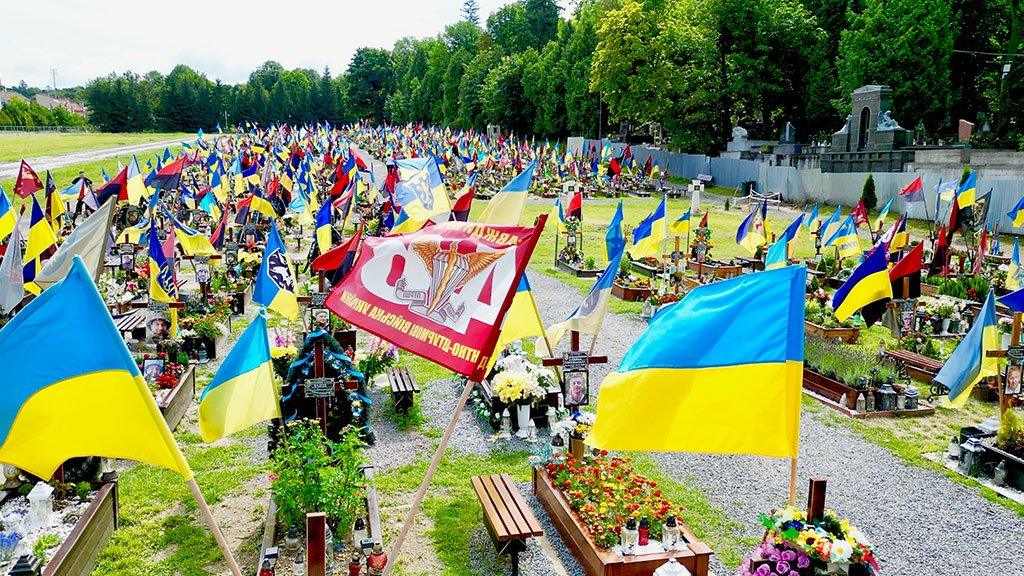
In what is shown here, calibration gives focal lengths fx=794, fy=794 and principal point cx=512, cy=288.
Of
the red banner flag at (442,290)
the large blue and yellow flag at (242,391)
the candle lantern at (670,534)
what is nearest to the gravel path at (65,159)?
the large blue and yellow flag at (242,391)

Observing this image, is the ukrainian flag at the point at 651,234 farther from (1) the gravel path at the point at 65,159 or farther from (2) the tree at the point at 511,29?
(2) the tree at the point at 511,29

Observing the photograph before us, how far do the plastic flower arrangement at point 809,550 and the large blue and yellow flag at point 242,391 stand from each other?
→ 15.5ft

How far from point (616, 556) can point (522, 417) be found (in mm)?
4437

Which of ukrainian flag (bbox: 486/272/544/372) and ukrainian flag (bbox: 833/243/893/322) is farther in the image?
ukrainian flag (bbox: 833/243/893/322)

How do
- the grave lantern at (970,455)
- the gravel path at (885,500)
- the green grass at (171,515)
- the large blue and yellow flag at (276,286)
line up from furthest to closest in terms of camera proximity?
the large blue and yellow flag at (276,286)
the grave lantern at (970,455)
the gravel path at (885,500)
the green grass at (171,515)

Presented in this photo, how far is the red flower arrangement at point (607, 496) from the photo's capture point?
819cm

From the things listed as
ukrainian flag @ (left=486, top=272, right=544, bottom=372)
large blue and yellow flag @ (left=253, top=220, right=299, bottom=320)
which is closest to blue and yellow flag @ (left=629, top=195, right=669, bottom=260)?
ukrainian flag @ (left=486, top=272, right=544, bottom=372)

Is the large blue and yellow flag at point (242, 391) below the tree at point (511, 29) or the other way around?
below

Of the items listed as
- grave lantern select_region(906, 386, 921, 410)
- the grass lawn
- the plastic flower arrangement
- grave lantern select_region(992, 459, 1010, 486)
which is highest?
the grass lawn

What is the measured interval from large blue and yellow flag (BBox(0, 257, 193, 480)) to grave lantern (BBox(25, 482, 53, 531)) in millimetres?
3806

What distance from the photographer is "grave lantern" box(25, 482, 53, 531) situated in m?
8.20

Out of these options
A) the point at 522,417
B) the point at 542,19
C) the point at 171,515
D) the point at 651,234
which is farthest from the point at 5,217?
the point at 542,19

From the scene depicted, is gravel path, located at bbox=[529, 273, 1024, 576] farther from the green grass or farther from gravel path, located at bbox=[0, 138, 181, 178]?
gravel path, located at bbox=[0, 138, 181, 178]

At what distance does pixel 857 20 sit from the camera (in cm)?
4634
